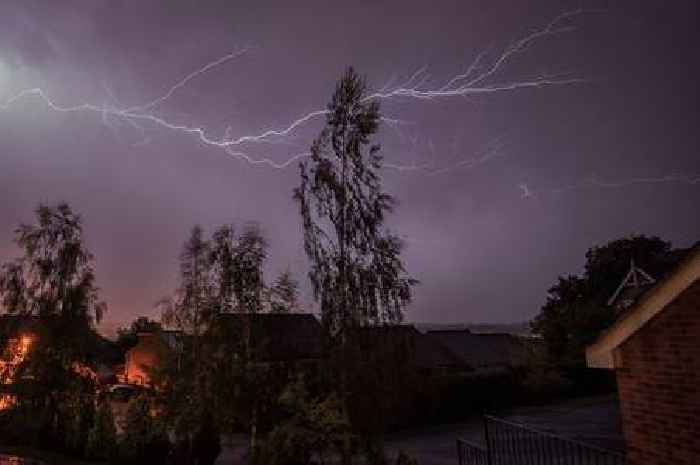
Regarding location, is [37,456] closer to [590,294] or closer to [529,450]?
[529,450]

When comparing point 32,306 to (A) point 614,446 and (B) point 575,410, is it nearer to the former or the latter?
(A) point 614,446

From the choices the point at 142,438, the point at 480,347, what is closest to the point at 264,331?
the point at 142,438

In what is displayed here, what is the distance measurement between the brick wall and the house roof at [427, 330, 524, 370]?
34148mm

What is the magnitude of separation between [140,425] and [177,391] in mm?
2973

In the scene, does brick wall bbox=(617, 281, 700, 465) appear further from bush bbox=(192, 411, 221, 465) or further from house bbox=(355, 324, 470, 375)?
bush bbox=(192, 411, 221, 465)

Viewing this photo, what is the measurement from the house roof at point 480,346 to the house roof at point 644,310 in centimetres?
3391

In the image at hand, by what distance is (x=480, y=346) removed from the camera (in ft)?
144

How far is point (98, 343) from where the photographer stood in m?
20.0

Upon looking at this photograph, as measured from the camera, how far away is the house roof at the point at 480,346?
136 ft

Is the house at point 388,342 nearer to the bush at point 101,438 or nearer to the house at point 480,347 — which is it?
the bush at point 101,438

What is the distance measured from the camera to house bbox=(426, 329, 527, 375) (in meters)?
41.0

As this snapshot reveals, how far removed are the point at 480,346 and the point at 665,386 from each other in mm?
39751

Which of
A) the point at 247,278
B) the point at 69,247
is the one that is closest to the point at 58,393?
the point at 69,247

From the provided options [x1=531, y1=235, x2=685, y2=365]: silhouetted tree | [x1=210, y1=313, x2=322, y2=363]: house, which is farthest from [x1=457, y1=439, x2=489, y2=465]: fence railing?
[x1=531, y1=235, x2=685, y2=365]: silhouetted tree
